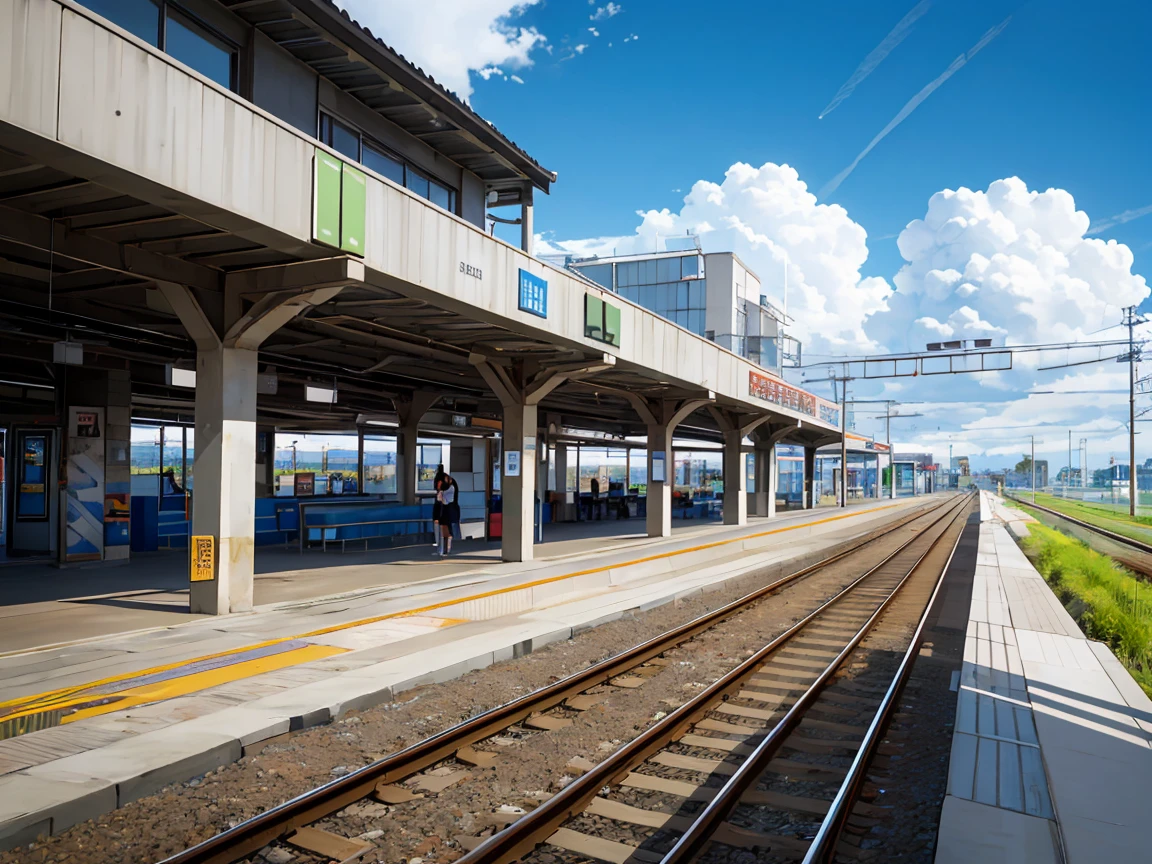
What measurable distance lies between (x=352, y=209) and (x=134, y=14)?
13.3ft

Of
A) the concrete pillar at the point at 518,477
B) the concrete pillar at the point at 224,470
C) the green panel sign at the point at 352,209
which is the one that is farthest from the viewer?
the concrete pillar at the point at 518,477

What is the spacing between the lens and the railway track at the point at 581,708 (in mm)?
4355

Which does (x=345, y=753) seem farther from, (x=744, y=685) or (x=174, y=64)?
(x=174, y=64)

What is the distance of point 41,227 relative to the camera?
7.85 metres

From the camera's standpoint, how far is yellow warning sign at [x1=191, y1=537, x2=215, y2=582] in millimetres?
9633

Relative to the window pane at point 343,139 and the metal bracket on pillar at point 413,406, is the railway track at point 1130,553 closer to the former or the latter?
the metal bracket on pillar at point 413,406

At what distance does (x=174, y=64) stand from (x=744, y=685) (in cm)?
783

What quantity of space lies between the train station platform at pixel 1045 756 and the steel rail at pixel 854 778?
55 centimetres

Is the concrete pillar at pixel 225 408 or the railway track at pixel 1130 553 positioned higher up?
the concrete pillar at pixel 225 408

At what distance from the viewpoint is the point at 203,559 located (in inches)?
381

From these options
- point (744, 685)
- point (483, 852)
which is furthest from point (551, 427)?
point (483, 852)

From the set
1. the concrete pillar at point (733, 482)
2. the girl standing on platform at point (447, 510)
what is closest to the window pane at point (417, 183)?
the girl standing on platform at point (447, 510)

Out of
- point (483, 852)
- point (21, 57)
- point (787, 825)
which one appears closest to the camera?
point (483, 852)

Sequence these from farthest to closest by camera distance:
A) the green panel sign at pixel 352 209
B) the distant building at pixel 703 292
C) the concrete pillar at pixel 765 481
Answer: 1. the distant building at pixel 703 292
2. the concrete pillar at pixel 765 481
3. the green panel sign at pixel 352 209
